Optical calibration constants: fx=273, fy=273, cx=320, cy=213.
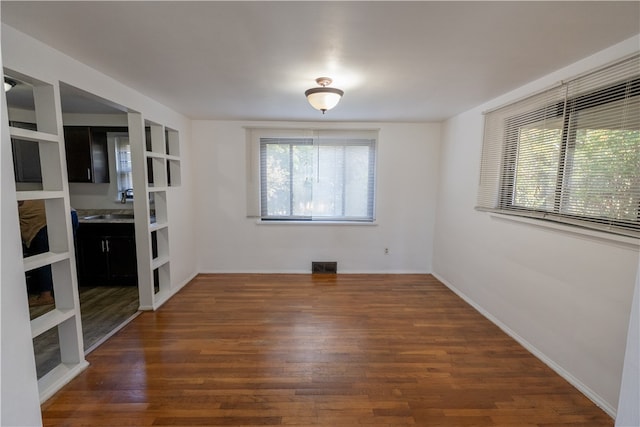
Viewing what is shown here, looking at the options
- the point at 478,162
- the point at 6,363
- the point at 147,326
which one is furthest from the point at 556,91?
the point at 147,326

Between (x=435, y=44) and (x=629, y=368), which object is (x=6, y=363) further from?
(x=435, y=44)

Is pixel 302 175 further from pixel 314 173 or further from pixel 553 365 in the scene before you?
pixel 553 365

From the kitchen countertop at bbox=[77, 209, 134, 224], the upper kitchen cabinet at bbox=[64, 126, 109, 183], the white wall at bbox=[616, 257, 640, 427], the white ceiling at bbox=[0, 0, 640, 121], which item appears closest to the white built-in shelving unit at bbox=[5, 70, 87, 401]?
the white ceiling at bbox=[0, 0, 640, 121]

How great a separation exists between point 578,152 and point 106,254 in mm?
4988

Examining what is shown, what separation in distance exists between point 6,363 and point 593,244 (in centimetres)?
308

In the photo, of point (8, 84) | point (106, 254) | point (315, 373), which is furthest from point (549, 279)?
point (106, 254)

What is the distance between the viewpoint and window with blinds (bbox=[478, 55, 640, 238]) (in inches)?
66.4

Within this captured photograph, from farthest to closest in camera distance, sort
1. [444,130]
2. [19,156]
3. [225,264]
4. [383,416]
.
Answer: [225,264]
[444,130]
[19,156]
[383,416]

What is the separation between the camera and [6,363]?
0.92 m

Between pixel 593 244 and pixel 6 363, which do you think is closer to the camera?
pixel 6 363

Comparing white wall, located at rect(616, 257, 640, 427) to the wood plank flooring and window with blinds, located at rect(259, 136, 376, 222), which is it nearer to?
the wood plank flooring

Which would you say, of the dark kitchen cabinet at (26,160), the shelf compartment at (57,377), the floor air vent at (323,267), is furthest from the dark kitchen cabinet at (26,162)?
the floor air vent at (323,267)

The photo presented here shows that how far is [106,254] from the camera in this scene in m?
3.53

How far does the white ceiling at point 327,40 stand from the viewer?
1400mm
